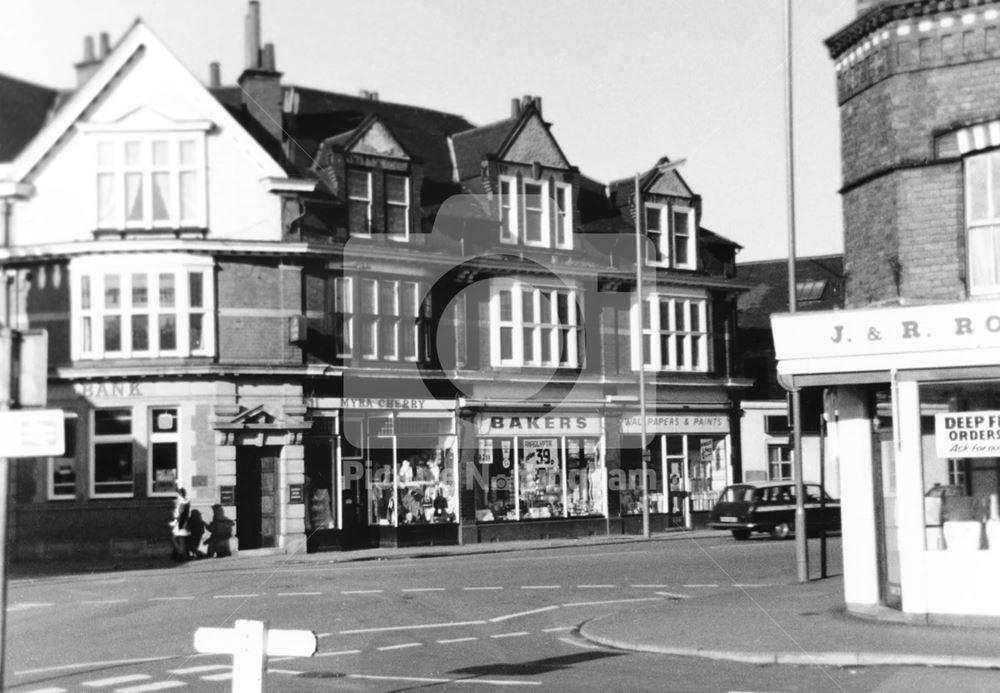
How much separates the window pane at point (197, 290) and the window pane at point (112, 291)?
1.77 meters

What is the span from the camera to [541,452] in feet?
131

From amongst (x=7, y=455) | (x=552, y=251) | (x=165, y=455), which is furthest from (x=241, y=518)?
(x=7, y=455)

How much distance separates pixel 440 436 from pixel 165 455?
7.99 m

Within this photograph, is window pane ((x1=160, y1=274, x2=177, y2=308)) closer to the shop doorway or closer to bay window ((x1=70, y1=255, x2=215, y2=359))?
bay window ((x1=70, y1=255, x2=215, y2=359))

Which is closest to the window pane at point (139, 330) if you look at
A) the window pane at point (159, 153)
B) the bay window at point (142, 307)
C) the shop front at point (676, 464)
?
the bay window at point (142, 307)

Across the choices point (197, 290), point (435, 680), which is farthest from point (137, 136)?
point (435, 680)

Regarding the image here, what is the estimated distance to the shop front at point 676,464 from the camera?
41781 mm

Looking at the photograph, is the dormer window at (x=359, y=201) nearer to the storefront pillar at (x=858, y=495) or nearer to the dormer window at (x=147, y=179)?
the dormer window at (x=147, y=179)

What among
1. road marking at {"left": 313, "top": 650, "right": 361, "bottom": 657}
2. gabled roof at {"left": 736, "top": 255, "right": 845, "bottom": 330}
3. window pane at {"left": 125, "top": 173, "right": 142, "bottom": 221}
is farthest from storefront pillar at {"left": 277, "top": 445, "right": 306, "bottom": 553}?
gabled roof at {"left": 736, "top": 255, "right": 845, "bottom": 330}

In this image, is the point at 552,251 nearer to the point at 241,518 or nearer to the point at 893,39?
the point at 241,518

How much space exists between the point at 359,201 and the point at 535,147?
6.87 metres

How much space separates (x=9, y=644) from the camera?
1555 centimetres

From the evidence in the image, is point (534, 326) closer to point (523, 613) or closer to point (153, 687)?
point (523, 613)

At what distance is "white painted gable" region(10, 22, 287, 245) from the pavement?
17.8 m
